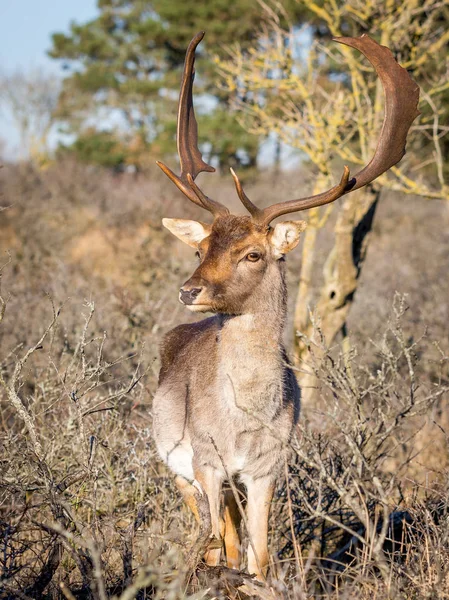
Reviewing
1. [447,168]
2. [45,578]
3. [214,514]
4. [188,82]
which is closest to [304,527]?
[214,514]

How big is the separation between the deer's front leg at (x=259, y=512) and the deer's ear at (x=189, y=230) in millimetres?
1542

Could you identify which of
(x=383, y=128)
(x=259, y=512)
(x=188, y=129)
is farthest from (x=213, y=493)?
(x=188, y=129)

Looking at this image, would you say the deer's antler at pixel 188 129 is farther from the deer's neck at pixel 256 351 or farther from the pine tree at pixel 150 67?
the pine tree at pixel 150 67

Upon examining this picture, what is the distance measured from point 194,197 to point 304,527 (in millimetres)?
2380

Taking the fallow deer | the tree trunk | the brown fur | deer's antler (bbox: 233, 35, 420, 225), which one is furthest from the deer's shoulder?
the tree trunk

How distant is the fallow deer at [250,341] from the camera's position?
13.8 feet

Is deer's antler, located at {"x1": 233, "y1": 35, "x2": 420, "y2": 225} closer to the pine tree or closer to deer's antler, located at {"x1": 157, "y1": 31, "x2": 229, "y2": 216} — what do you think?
deer's antler, located at {"x1": 157, "y1": 31, "x2": 229, "y2": 216}

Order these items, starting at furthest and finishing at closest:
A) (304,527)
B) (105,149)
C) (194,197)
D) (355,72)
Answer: (105,149) < (355,72) < (304,527) < (194,197)

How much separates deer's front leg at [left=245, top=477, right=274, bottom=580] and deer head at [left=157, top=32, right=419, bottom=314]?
105cm

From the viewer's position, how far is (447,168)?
51.3 ft

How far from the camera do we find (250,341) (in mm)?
4297

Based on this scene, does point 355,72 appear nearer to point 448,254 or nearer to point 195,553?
point 195,553

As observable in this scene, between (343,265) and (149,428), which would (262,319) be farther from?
(343,265)

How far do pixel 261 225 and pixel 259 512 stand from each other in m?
1.72
